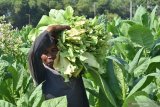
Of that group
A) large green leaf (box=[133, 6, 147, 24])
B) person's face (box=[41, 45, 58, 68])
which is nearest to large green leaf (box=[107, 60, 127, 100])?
person's face (box=[41, 45, 58, 68])

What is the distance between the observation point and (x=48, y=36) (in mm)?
1989

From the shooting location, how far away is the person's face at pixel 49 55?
200 centimetres

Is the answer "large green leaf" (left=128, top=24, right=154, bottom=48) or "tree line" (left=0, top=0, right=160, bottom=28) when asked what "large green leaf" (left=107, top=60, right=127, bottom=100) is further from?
"tree line" (left=0, top=0, right=160, bottom=28)

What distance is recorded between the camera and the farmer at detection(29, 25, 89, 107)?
1984 millimetres

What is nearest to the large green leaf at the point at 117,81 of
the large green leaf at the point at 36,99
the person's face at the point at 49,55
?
the person's face at the point at 49,55

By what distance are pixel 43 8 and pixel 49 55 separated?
2225 inches

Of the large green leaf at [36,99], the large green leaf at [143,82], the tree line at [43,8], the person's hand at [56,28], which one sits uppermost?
the person's hand at [56,28]

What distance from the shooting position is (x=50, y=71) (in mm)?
2012

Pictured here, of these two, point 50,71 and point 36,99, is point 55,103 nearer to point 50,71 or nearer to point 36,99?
point 36,99

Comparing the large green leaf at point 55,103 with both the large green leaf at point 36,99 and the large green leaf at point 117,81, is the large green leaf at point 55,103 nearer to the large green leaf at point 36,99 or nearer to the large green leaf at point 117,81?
the large green leaf at point 36,99

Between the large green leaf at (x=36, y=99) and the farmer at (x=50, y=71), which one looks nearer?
the large green leaf at (x=36, y=99)

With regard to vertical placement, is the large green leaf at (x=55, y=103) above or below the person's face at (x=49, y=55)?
above

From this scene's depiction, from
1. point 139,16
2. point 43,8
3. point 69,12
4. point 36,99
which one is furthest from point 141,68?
point 43,8

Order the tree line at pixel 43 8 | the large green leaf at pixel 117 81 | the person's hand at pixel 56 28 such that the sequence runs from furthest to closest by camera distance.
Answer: the tree line at pixel 43 8 → the large green leaf at pixel 117 81 → the person's hand at pixel 56 28
